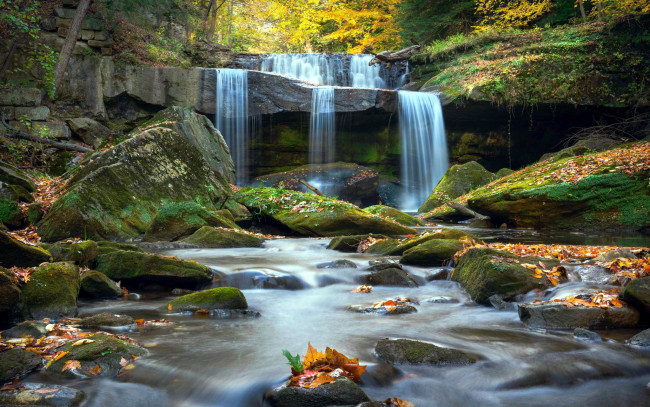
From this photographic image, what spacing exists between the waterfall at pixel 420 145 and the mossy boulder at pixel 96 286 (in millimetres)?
14377

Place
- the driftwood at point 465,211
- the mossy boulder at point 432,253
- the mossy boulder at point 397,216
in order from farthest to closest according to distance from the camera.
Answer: the driftwood at point 465,211 → the mossy boulder at point 397,216 → the mossy boulder at point 432,253

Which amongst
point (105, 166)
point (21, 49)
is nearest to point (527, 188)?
point (105, 166)

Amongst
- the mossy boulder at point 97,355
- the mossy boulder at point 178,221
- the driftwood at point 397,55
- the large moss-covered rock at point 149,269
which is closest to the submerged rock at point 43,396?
the mossy boulder at point 97,355

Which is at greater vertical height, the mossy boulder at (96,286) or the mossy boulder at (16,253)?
the mossy boulder at (16,253)

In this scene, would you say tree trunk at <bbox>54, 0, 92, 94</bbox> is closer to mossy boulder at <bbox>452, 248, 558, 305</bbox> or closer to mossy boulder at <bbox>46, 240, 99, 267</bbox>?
mossy boulder at <bbox>46, 240, 99, 267</bbox>

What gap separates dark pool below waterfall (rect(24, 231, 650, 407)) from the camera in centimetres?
292

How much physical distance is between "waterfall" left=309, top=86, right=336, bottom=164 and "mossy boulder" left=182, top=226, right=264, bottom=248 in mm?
9898

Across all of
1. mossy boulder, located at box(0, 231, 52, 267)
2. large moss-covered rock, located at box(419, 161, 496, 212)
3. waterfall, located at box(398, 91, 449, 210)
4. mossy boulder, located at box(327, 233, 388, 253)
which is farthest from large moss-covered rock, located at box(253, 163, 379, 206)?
mossy boulder, located at box(0, 231, 52, 267)

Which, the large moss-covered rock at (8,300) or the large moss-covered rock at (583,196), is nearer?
the large moss-covered rock at (8,300)

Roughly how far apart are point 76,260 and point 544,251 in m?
5.99

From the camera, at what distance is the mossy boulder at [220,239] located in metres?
8.10

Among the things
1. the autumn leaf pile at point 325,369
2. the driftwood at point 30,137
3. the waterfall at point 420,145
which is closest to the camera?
the autumn leaf pile at point 325,369

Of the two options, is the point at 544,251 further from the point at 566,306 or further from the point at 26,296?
the point at 26,296

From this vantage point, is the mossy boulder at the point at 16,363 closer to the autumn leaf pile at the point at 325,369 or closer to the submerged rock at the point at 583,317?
the autumn leaf pile at the point at 325,369
